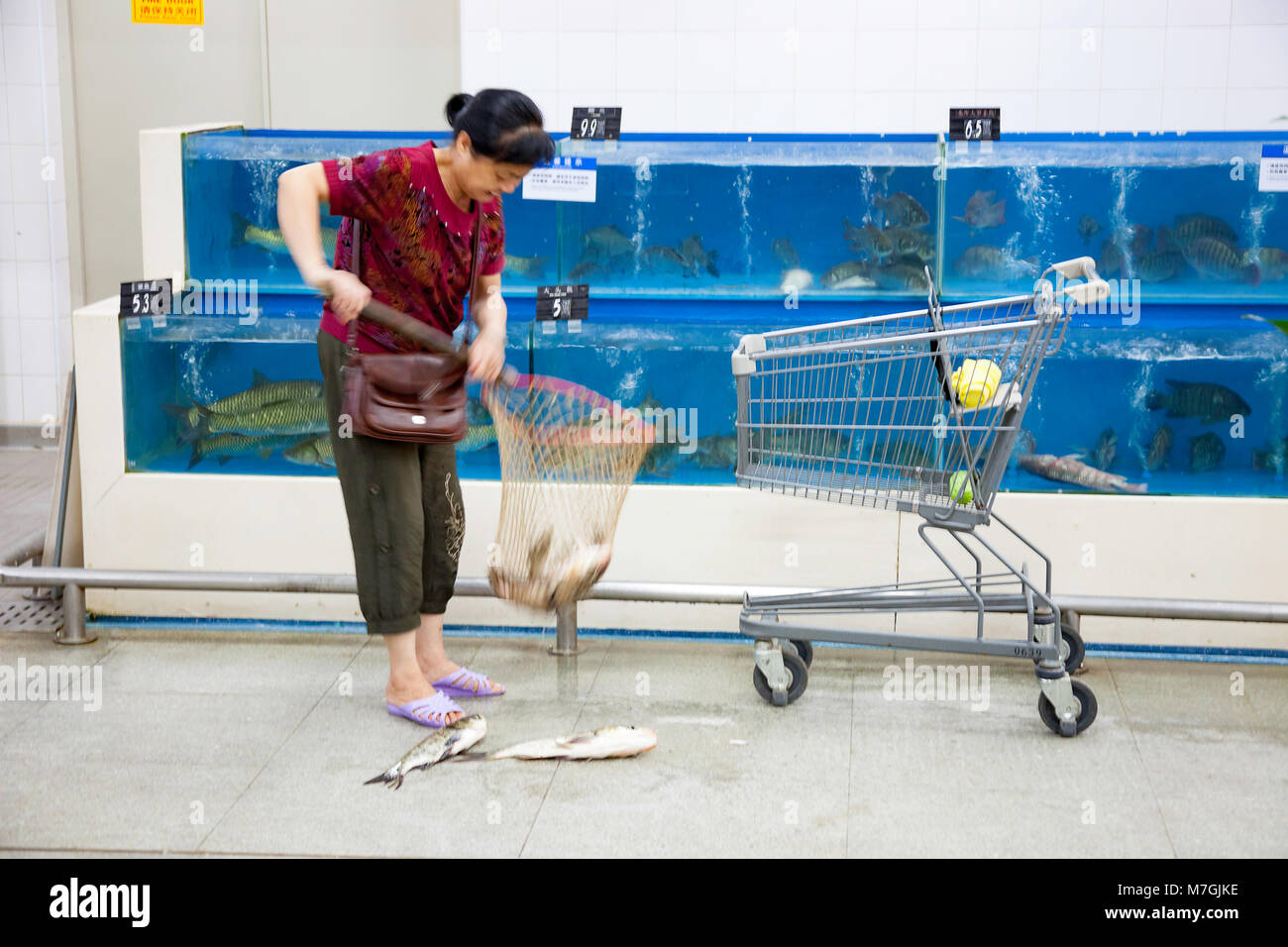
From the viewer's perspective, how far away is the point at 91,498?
14.3 feet

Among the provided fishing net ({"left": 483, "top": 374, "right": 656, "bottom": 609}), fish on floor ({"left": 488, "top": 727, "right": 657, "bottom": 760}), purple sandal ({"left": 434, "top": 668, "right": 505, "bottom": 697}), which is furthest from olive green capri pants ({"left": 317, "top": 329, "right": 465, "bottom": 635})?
fish on floor ({"left": 488, "top": 727, "right": 657, "bottom": 760})

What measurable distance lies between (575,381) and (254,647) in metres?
1.25

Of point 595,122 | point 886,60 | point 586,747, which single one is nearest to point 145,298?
point 595,122

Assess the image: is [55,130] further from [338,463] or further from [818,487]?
[818,487]

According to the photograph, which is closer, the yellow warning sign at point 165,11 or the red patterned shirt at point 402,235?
the red patterned shirt at point 402,235

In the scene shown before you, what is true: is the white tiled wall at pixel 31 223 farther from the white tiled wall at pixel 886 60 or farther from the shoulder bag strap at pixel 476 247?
the shoulder bag strap at pixel 476 247

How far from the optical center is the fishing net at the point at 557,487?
11.9ft

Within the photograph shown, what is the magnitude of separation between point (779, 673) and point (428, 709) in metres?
0.92

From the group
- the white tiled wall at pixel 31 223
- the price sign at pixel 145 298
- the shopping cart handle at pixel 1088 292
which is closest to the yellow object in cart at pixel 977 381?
the shopping cart handle at pixel 1088 292

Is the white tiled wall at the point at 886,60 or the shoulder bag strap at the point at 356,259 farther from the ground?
the white tiled wall at the point at 886,60

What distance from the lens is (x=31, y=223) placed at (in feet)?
21.4

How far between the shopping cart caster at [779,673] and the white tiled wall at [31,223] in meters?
4.26

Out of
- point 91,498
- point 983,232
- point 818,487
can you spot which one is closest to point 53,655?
point 91,498

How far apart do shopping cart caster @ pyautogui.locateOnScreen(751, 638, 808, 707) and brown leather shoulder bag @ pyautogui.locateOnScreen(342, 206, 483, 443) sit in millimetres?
1030
